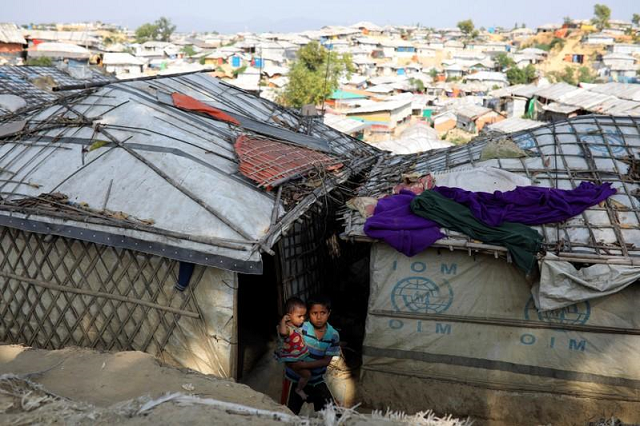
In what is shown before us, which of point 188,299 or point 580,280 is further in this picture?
point 188,299

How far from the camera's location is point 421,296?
19.2ft

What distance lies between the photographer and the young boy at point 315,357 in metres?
4.85

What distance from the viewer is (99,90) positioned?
8.11 meters

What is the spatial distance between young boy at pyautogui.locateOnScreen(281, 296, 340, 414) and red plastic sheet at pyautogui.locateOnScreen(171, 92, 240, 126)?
4116 millimetres

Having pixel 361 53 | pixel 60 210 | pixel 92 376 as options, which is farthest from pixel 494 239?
pixel 361 53

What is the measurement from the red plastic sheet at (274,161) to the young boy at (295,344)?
1.80m

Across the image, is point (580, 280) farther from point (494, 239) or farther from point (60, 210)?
point (60, 210)

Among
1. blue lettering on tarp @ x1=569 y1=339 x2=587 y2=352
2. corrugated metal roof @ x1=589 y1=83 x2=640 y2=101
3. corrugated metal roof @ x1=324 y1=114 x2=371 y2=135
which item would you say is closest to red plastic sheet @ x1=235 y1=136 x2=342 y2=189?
Answer: blue lettering on tarp @ x1=569 y1=339 x2=587 y2=352

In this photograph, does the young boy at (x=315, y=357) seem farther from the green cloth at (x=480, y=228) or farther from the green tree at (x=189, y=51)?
the green tree at (x=189, y=51)

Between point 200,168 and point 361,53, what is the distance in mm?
57327

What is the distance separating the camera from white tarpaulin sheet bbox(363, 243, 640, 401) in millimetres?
5535

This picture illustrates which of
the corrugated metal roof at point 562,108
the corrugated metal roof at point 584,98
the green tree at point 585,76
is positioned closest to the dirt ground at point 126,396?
the corrugated metal roof at point 584,98

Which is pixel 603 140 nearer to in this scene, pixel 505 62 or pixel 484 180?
pixel 484 180

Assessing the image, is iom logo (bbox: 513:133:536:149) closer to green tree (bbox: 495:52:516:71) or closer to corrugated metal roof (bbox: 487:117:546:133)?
corrugated metal roof (bbox: 487:117:546:133)
